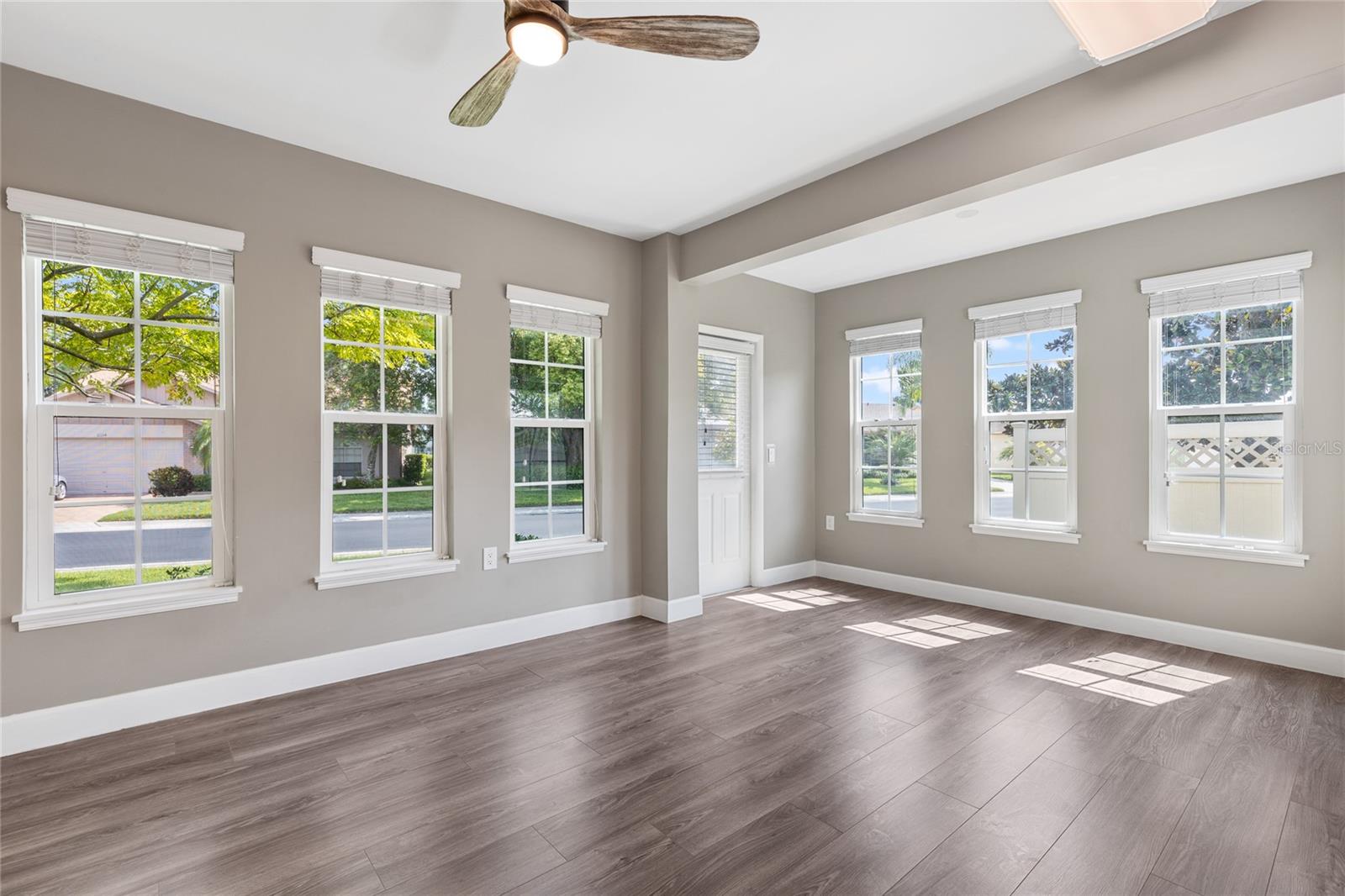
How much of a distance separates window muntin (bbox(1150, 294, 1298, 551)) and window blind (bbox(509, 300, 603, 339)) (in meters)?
3.81

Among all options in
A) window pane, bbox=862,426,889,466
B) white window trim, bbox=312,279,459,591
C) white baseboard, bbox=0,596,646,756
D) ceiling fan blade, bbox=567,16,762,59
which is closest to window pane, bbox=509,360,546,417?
white window trim, bbox=312,279,459,591

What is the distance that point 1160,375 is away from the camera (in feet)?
13.9

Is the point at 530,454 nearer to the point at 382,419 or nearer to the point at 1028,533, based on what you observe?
the point at 382,419

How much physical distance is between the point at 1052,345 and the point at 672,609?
344cm

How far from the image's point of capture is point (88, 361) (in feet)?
9.34

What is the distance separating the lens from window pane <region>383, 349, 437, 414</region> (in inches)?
146

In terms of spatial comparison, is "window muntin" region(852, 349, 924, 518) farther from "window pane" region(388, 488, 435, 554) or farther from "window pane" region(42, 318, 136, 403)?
"window pane" region(42, 318, 136, 403)

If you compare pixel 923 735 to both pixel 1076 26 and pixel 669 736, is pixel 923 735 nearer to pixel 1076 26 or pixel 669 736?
pixel 669 736

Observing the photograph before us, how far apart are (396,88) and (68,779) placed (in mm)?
3078

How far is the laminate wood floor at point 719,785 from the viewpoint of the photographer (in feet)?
6.27

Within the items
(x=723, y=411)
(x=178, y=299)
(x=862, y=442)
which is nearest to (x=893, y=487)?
(x=862, y=442)

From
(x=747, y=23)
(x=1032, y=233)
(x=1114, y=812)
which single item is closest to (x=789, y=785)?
(x=1114, y=812)

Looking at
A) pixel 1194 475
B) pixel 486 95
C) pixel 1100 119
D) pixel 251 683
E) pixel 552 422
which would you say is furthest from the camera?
pixel 552 422

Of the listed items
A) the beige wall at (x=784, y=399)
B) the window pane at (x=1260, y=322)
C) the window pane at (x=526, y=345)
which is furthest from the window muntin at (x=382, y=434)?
the window pane at (x=1260, y=322)
